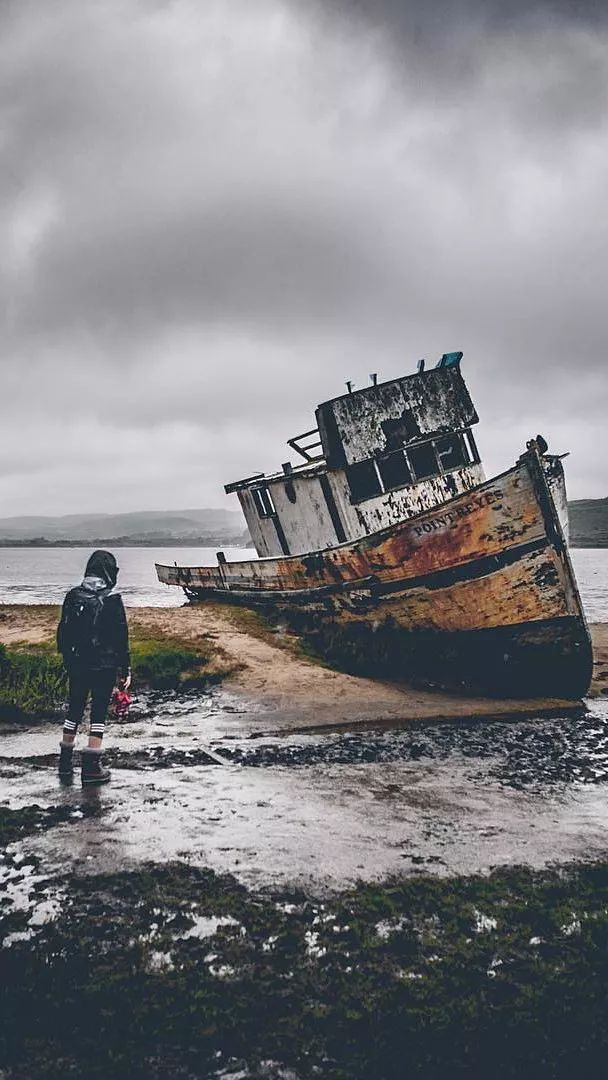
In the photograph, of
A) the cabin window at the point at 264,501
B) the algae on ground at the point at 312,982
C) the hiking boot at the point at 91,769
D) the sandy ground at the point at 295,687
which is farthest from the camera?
the cabin window at the point at 264,501

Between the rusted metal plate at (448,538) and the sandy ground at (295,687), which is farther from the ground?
the rusted metal plate at (448,538)

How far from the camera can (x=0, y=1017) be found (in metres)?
2.73

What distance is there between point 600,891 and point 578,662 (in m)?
6.89

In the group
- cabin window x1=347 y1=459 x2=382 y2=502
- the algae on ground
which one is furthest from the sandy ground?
the algae on ground

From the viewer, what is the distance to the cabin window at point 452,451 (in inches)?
556

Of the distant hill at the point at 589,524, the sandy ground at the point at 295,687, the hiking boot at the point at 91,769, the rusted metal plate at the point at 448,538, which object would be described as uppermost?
the rusted metal plate at the point at 448,538

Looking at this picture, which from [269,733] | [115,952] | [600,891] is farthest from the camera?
[269,733]

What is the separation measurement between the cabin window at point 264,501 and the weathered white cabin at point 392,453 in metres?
1.98

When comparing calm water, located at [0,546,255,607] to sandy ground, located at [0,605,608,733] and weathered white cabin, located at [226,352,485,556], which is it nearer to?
sandy ground, located at [0,605,608,733]

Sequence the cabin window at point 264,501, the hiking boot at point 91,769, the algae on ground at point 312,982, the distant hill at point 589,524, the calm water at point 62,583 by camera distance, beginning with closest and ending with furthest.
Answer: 1. the algae on ground at point 312,982
2. the hiking boot at point 91,769
3. the cabin window at point 264,501
4. the calm water at point 62,583
5. the distant hill at point 589,524

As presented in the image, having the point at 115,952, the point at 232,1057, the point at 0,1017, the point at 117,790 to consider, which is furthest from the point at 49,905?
the point at 117,790

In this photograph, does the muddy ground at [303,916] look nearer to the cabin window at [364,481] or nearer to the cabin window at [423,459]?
the cabin window at [364,481]

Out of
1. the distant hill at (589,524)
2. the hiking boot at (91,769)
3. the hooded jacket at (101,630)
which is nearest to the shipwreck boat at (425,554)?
the hooded jacket at (101,630)

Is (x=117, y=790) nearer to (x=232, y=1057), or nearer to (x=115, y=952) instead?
(x=115, y=952)
